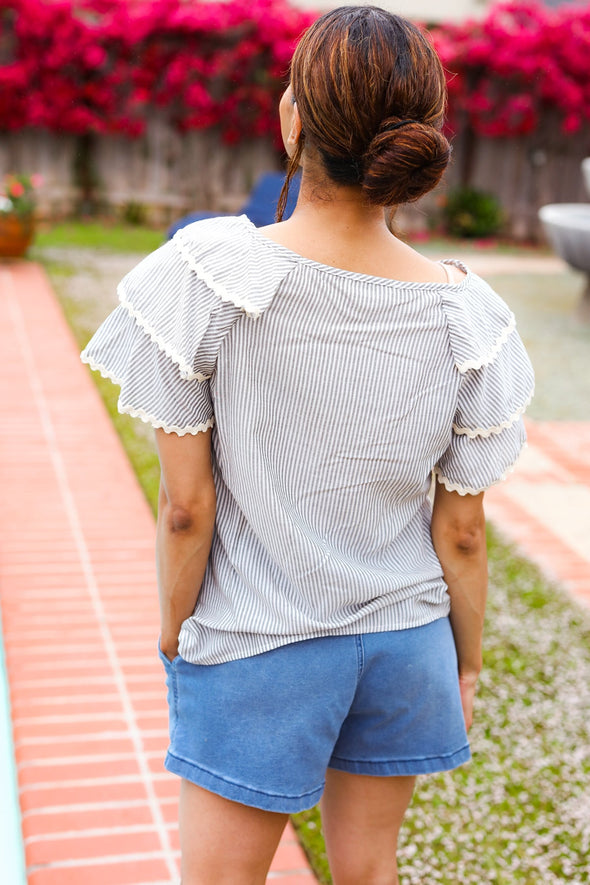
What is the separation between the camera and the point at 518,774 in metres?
2.68

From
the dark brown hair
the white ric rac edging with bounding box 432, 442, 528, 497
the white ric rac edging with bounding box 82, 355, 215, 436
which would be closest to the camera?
the dark brown hair

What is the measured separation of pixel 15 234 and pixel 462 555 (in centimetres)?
789

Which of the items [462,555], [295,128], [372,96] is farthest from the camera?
[462,555]

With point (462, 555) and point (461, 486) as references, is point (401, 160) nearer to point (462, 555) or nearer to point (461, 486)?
point (461, 486)

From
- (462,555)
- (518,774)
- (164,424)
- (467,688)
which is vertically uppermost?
(164,424)

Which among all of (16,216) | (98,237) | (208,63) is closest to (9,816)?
(16,216)

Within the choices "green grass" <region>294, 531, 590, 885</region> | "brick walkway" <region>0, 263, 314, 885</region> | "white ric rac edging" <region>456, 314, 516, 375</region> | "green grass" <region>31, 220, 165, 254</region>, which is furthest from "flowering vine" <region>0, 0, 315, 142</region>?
"white ric rac edging" <region>456, 314, 516, 375</region>

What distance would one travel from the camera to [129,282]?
4.36ft

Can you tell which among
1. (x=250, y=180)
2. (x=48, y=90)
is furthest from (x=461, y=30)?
(x=48, y=90)

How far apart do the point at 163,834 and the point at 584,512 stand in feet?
9.03

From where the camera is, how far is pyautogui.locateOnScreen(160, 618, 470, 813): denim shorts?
1360 mm

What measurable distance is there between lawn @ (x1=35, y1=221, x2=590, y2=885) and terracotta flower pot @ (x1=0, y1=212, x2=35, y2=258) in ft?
20.1

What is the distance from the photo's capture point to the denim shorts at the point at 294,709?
136cm

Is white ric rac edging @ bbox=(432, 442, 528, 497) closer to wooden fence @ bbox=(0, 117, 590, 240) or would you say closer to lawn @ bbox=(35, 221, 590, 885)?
lawn @ bbox=(35, 221, 590, 885)
